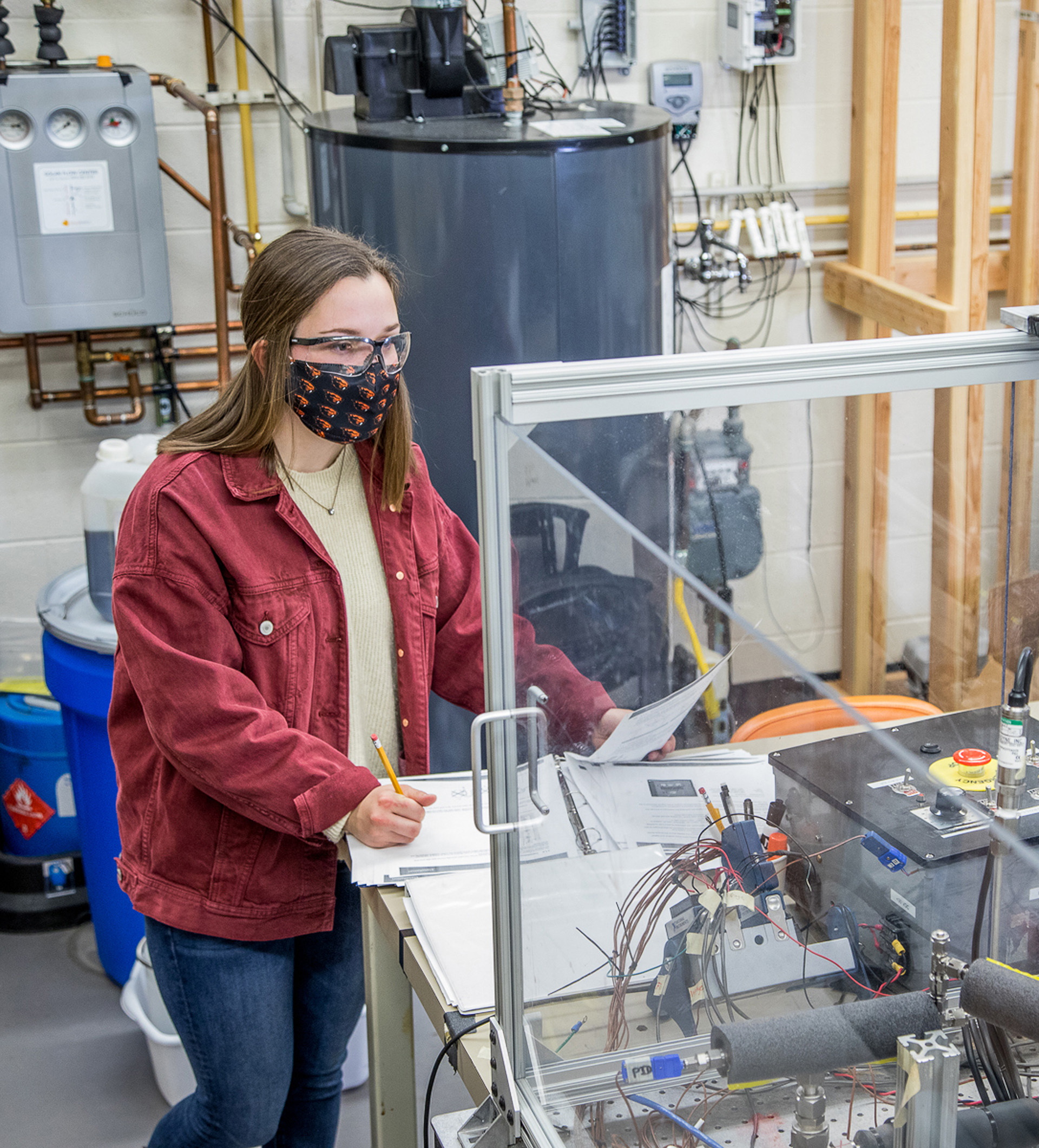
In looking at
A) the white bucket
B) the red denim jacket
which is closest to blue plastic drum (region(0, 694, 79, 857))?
the white bucket

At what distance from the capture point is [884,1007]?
92 cm

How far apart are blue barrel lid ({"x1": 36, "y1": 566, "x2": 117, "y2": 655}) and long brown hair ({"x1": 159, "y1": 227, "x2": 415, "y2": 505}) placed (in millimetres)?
833

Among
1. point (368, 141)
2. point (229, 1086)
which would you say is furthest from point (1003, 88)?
point (229, 1086)

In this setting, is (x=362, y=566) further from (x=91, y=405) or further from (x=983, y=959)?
(x=91, y=405)

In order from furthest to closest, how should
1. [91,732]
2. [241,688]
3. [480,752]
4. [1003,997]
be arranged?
[91,732], [241,688], [480,752], [1003,997]

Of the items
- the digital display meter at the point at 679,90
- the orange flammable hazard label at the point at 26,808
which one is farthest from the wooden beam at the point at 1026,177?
the orange flammable hazard label at the point at 26,808

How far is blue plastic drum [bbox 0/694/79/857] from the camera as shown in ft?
8.45

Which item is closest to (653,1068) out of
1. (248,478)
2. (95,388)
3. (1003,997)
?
(1003,997)

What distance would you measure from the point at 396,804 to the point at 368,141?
3.99 ft

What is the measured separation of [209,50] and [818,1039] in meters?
2.41

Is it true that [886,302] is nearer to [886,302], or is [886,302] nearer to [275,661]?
[886,302]

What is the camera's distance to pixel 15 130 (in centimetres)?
248

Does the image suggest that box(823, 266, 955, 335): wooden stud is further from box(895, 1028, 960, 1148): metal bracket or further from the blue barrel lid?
box(895, 1028, 960, 1148): metal bracket

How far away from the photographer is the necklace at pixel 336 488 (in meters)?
1.38
